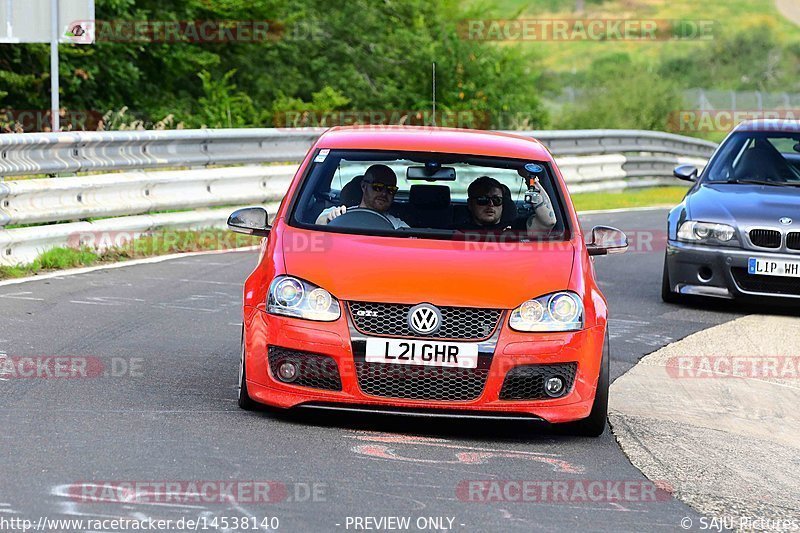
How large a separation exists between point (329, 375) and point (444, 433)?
0.67m

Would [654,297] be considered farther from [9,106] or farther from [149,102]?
[149,102]

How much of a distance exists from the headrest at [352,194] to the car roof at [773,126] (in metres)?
5.97

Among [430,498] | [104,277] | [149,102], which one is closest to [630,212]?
[104,277]

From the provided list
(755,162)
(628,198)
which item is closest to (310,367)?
(755,162)

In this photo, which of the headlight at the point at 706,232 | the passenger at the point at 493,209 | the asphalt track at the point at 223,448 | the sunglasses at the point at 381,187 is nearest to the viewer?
the asphalt track at the point at 223,448

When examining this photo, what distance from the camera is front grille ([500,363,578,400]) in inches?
269

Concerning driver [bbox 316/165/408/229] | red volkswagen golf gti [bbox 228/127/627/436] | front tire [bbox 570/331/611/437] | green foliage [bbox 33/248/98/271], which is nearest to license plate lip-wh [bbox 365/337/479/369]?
red volkswagen golf gti [bbox 228/127/627/436]

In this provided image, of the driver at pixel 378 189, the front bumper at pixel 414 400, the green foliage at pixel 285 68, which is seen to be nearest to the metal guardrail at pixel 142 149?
the driver at pixel 378 189

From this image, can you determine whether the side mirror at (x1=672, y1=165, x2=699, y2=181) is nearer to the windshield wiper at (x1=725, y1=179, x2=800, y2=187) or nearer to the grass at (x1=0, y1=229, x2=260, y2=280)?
the windshield wiper at (x1=725, y1=179, x2=800, y2=187)

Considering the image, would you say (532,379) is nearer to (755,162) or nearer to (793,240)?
(793,240)

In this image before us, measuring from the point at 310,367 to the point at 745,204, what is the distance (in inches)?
240

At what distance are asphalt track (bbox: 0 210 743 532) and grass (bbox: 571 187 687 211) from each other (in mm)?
12212

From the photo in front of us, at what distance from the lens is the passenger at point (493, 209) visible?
788 cm

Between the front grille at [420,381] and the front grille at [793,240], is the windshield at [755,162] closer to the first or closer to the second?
the front grille at [793,240]
